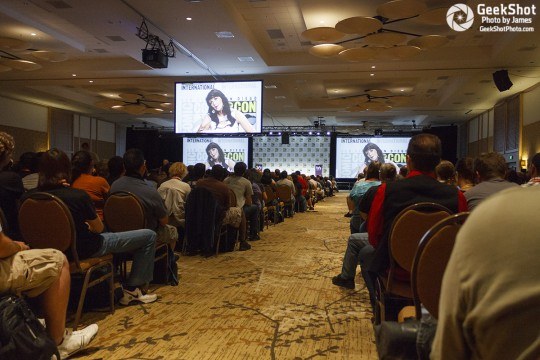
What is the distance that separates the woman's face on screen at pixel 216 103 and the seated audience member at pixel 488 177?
24.1ft

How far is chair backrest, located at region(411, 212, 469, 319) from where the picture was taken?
1.78 metres

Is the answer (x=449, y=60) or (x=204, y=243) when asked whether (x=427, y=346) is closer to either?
(x=204, y=243)

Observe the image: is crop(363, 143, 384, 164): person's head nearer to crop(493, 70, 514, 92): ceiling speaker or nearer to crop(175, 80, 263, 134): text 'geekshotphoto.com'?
crop(493, 70, 514, 92): ceiling speaker

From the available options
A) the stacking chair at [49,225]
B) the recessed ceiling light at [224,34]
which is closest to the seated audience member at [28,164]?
the stacking chair at [49,225]

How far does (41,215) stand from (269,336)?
1.61 metres

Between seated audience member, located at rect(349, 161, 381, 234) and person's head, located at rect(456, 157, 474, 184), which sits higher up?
person's head, located at rect(456, 157, 474, 184)

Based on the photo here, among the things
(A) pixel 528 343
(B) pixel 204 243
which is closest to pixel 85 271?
(B) pixel 204 243

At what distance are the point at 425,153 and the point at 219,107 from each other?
7.91m

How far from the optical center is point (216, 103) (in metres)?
10.0

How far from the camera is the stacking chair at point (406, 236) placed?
89.2 inches

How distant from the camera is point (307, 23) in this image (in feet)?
27.5

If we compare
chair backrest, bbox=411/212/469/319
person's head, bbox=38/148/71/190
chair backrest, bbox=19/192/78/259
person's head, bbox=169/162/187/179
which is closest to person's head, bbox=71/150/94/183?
person's head, bbox=38/148/71/190

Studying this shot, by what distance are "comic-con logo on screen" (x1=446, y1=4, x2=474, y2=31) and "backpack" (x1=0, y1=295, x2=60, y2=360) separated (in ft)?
22.4

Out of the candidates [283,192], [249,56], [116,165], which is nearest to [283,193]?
[283,192]
